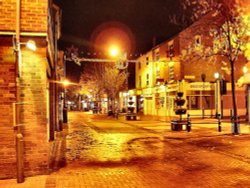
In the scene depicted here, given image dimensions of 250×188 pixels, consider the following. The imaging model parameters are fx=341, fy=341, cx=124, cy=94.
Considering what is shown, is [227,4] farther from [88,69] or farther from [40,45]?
[88,69]

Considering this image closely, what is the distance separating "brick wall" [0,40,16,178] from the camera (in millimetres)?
8172

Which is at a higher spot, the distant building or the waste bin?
the distant building

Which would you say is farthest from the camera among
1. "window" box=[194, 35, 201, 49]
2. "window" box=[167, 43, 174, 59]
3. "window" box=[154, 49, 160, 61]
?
"window" box=[154, 49, 160, 61]

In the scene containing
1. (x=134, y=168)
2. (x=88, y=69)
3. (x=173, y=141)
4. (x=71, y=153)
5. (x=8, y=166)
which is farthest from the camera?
(x=88, y=69)

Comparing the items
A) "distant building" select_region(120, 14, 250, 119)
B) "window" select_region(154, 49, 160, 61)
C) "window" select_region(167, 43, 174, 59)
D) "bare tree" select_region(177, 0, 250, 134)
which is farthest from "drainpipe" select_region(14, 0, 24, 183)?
"window" select_region(154, 49, 160, 61)

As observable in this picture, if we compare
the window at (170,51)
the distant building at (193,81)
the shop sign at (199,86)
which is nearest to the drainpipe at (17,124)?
the distant building at (193,81)

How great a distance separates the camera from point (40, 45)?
8578 mm

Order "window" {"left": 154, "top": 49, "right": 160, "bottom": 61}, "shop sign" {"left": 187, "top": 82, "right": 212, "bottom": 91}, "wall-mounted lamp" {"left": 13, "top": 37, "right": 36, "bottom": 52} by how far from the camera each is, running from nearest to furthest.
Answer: "wall-mounted lamp" {"left": 13, "top": 37, "right": 36, "bottom": 52} < "shop sign" {"left": 187, "top": 82, "right": 212, "bottom": 91} < "window" {"left": 154, "top": 49, "right": 160, "bottom": 61}

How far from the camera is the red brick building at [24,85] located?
8180 mm

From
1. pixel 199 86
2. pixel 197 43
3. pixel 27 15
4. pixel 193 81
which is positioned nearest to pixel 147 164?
pixel 27 15

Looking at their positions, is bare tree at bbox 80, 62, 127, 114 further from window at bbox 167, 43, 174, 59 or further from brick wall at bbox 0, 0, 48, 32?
brick wall at bbox 0, 0, 48, 32

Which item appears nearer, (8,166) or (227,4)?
(8,166)

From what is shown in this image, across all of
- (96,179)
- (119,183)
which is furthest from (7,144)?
(119,183)

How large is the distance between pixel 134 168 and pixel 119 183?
67.2 inches
